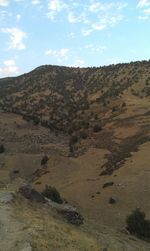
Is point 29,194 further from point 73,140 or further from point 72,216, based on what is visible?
point 73,140

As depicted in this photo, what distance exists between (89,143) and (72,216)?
3746 centimetres

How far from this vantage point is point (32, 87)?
12131cm

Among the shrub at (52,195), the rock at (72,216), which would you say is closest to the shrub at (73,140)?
the shrub at (52,195)

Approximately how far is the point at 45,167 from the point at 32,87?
66745mm

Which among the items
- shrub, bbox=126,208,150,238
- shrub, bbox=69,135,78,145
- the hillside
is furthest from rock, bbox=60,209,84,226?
shrub, bbox=69,135,78,145

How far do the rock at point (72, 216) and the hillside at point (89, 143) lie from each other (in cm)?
48

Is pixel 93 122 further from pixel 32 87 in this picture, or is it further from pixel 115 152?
pixel 32 87

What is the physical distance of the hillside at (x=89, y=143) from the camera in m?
35.0

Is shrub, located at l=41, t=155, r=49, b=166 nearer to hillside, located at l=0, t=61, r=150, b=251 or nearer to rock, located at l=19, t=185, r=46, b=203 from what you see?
hillside, located at l=0, t=61, r=150, b=251

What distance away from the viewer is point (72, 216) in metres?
27.1

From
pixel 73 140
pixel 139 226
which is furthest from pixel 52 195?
pixel 73 140

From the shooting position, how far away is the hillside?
3497 cm

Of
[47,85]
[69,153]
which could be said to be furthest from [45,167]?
[47,85]

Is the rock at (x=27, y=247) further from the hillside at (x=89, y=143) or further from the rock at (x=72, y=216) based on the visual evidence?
the rock at (x=72, y=216)
